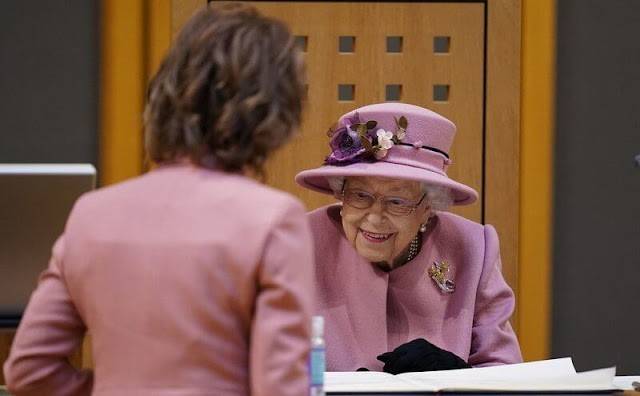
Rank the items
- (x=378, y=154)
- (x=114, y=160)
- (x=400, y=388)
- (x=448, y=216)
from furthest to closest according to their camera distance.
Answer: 1. (x=114, y=160)
2. (x=448, y=216)
3. (x=378, y=154)
4. (x=400, y=388)

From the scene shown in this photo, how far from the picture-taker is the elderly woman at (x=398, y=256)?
9.63 feet

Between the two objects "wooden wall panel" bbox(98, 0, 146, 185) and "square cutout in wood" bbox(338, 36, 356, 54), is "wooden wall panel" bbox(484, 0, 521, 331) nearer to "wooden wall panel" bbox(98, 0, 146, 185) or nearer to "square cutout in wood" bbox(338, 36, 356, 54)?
"square cutout in wood" bbox(338, 36, 356, 54)

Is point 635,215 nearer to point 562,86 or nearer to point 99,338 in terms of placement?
point 562,86

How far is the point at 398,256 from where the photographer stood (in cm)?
308

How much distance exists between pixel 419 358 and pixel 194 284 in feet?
3.91

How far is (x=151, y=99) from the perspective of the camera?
1.73m

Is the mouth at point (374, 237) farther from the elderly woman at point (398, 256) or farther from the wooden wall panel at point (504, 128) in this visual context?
the wooden wall panel at point (504, 128)

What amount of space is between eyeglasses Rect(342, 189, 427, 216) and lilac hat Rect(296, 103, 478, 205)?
80 mm

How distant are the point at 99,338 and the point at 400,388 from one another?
0.74 metres

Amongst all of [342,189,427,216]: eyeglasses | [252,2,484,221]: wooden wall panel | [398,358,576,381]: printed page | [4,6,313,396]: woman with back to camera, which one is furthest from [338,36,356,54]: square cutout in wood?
[4,6,313,396]: woman with back to camera

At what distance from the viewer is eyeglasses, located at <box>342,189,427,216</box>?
2.98m

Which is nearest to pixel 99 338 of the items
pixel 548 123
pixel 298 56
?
pixel 298 56

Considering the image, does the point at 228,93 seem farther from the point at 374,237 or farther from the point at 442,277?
the point at 442,277

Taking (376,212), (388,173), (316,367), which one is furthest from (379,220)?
(316,367)
